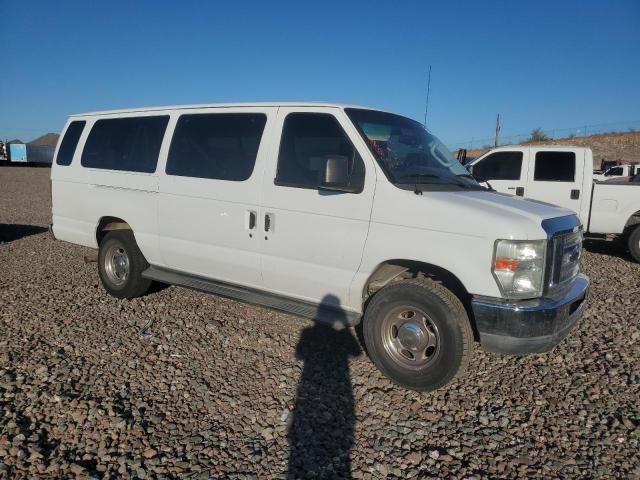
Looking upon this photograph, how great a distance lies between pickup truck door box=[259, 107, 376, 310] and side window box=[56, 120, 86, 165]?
9.95 feet

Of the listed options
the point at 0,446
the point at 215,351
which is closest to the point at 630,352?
the point at 215,351

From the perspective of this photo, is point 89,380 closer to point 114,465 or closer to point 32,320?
point 114,465

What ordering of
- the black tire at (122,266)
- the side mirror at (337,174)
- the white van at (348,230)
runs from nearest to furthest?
the white van at (348,230) < the side mirror at (337,174) < the black tire at (122,266)

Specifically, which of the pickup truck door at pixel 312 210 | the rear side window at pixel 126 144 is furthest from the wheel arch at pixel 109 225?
the pickup truck door at pixel 312 210

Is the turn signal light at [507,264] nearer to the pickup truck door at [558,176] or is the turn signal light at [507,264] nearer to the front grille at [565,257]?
the front grille at [565,257]

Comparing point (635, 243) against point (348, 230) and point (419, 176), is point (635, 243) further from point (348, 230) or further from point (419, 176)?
point (348, 230)

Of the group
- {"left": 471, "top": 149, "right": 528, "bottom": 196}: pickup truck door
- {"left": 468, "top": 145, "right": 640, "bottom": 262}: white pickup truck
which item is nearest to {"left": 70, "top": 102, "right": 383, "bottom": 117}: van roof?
{"left": 468, "top": 145, "right": 640, "bottom": 262}: white pickup truck

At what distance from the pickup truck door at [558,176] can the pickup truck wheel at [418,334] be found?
6344 millimetres

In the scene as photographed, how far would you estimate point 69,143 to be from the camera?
5.96m

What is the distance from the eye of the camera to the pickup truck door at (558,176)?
8.84 metres

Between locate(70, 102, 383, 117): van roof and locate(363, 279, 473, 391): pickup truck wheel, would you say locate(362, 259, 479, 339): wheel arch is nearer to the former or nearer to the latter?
locate(363, 279, 473, 391): pickup truck wheel

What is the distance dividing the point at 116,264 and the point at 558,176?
773 centimetres

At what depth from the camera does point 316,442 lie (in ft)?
9.91

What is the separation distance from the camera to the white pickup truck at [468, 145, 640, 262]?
8.51m
